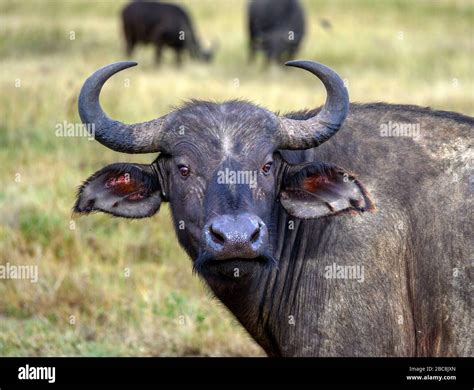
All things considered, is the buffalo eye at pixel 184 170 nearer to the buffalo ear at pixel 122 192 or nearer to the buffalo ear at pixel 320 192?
the buffalo ear at pixel 122 192

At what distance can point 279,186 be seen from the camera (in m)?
5.54

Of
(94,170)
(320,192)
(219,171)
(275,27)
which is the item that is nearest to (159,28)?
(275,27)

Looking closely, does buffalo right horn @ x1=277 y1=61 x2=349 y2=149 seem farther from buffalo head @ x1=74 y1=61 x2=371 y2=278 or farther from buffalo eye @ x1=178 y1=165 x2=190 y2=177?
buffalo eye @ x1=178 y1=165 x2=190 y2=177

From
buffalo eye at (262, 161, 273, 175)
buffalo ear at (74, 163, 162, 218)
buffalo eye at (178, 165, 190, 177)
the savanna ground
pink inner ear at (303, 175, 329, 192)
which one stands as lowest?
the savanna ground

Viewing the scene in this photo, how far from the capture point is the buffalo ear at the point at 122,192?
18.5ft

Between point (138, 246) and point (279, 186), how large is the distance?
148 inches

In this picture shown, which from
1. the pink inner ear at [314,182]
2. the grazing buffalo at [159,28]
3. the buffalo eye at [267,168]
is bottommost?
the grazing buffalo at [159,28]

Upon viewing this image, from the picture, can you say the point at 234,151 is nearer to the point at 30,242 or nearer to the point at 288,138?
the point at 288,138

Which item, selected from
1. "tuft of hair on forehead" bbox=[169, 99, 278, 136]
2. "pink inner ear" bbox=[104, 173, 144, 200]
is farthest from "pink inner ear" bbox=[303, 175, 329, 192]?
"pink inner ear" bbox=[104, 173, 144, 200]

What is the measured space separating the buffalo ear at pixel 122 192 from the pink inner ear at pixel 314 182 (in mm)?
874

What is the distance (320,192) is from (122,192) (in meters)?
1.17

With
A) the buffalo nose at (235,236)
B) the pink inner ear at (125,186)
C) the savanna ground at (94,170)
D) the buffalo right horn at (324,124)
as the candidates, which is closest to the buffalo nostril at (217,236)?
the buffalo nose at (235,236)

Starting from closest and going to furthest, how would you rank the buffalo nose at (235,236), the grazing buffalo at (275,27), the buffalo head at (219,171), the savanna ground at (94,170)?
the buffalo nose at (235,236) < the buffalo head at (219,171) < the savanna ground at (94,170) < the grazing buffalo at (275,27)

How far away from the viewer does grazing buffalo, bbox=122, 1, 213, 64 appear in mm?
28188
